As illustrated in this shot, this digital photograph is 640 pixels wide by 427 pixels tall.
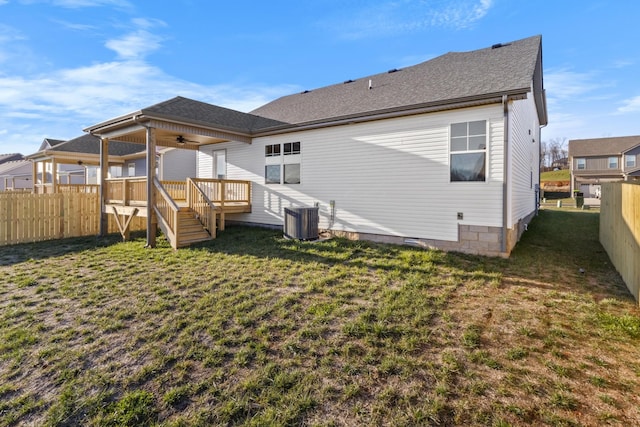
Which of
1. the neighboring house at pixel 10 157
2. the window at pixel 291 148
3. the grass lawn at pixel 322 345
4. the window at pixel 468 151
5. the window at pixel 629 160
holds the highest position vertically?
the neighboring house at pixel 10 157

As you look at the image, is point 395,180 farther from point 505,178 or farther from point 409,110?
point 505,178

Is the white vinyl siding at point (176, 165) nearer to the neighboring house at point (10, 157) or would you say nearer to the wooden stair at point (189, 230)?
the wooden stair at point (189, 230)

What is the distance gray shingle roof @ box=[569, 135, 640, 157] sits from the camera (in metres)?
34.2

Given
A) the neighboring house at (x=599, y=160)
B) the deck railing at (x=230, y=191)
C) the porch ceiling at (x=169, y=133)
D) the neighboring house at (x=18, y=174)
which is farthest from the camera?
the neighboring house at (x=599, y=160)

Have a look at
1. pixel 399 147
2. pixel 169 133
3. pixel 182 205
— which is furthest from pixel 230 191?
pixel 399 147

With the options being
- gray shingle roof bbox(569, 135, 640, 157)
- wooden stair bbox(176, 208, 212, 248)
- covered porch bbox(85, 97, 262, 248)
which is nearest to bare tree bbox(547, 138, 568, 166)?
gray shingle roof bbox(569, 135, 640, 157)

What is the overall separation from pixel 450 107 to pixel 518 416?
656cm

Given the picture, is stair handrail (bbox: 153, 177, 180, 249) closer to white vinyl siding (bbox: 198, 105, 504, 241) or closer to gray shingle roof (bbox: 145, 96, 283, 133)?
gray shingle roof (bbox: 145, 96, 283, 133)

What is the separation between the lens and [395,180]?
8.10 m

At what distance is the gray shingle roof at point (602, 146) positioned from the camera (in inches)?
1348

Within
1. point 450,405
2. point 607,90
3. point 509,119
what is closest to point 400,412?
point 450,405

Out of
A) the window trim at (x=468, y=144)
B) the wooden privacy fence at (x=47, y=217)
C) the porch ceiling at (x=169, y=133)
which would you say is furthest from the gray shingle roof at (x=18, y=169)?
the window trim at (x=468, y=144)

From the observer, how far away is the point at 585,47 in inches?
450

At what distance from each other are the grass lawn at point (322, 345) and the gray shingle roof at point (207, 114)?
16.4 ft
